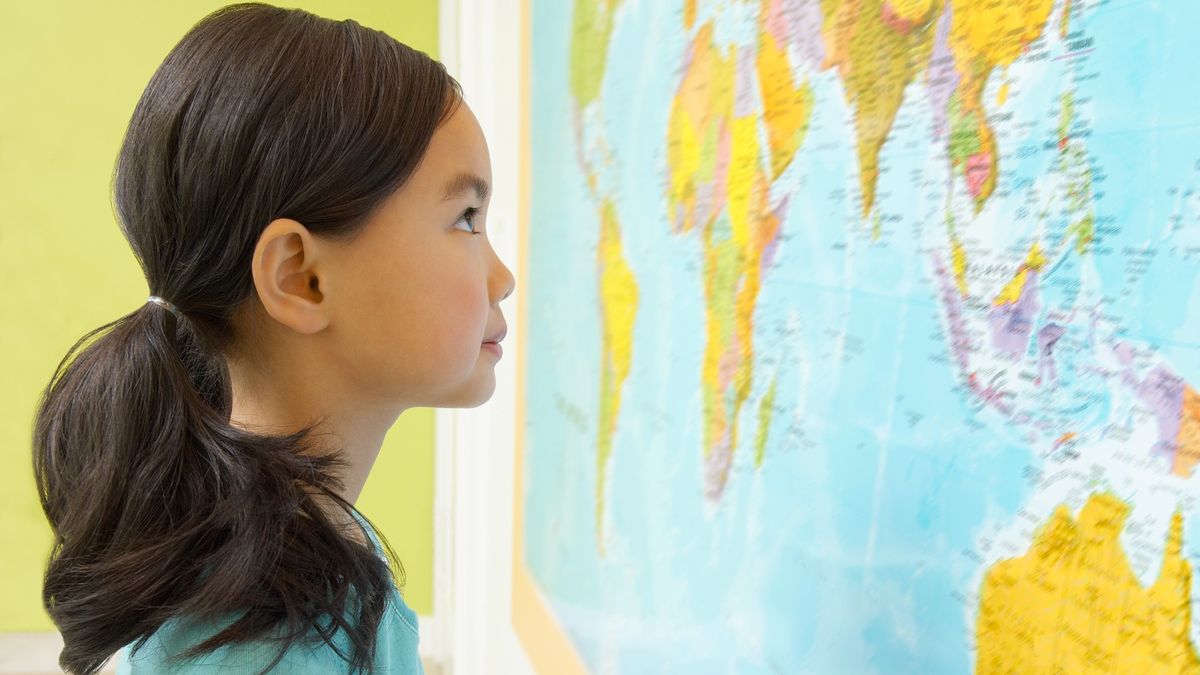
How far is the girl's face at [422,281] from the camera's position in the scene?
76 centimetres

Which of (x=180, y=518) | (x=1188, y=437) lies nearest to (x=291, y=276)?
(x=180, y=518)

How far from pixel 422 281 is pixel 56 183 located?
6.03 ft

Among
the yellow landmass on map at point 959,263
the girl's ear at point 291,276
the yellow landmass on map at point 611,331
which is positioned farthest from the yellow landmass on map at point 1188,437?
the yellow landmass on map at point 611,331

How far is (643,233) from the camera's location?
1.02 m

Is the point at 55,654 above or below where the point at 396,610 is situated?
below

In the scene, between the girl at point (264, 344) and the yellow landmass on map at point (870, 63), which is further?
the girl at point (264, 344)

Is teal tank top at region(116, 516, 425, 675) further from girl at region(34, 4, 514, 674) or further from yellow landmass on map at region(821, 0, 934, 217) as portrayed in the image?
yellow landmass on map at region(821, 0, 934, 217)

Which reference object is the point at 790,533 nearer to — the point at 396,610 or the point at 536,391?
the point at 396,610

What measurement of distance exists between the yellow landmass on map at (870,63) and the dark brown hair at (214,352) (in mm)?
309

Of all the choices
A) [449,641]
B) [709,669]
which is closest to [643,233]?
[709,669]

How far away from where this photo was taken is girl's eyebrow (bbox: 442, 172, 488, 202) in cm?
78

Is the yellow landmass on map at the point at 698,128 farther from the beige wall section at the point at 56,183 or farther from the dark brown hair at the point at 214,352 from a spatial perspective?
the beige wall section at the point at 56,183

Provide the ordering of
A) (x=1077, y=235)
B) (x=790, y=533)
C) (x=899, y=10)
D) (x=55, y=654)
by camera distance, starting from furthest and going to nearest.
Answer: (x=55, y=654)
(x=790, y=533)
(x=899, y=10)
(x=1077, y=235)

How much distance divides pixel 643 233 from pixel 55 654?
80.4 inches
